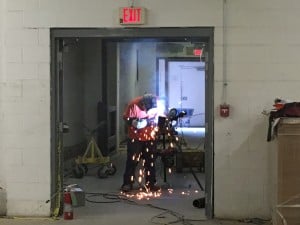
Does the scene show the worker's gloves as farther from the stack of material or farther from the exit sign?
the stack of material

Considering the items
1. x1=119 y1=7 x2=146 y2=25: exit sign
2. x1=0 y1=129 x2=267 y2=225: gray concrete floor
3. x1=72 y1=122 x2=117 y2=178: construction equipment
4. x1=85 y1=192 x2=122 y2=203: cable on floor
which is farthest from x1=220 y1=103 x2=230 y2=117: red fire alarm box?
x1=72 y1=122 x2=117 y2=178: construction equipment

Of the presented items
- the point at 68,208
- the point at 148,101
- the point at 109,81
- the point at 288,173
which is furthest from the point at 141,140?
the point at 109,81

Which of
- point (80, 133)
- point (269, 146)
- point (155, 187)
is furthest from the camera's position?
point (80, 133)

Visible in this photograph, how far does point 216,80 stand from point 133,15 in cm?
116

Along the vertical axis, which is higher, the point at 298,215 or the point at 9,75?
the point at 9,75

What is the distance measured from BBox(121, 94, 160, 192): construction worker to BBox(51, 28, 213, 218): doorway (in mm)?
930

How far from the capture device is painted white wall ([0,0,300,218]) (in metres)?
5.92

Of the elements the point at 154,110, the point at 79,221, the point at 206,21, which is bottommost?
the point at 79,221

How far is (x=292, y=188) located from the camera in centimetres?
512

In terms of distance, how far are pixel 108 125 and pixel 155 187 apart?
3610mm

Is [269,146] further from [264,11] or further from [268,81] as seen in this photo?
[264,11]

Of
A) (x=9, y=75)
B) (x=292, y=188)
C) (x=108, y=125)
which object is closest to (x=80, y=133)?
(x=108, y=125)

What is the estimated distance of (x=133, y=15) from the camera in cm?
591

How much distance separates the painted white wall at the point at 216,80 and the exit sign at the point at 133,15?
8 centimetres
